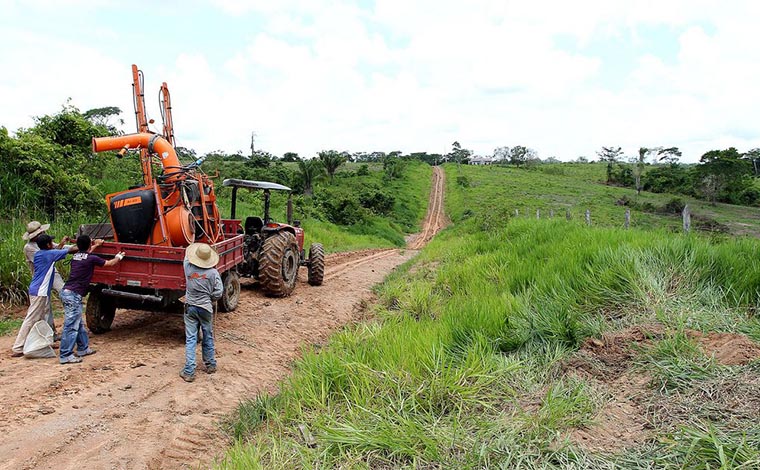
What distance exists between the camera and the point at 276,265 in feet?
31.2

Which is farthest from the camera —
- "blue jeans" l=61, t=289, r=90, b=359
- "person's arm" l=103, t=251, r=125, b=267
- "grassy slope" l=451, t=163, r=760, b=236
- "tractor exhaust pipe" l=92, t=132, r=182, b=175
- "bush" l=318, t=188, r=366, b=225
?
"grassy slope" l=451, t=163, r=760, b=236

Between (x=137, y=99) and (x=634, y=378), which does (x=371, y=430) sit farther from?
(x=137, y=99)

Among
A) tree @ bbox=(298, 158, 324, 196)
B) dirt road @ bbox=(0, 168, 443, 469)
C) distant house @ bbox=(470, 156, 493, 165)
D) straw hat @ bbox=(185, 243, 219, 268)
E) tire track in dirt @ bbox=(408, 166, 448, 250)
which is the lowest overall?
tire track in dirt @ bbox=(408, 166, 448, 250)

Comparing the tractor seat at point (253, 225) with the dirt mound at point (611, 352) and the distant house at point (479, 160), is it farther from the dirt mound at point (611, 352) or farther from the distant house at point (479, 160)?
the distant house at point (479, 160)

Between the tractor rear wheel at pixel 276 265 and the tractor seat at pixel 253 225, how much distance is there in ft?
2.71

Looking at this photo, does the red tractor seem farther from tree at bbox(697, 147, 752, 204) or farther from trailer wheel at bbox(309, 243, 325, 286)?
tree at bbox(697, 147, 752, 204)

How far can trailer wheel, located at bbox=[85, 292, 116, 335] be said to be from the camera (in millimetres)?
6574

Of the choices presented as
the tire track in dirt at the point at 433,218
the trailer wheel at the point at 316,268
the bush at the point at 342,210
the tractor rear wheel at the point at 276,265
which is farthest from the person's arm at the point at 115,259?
the bush at the point at 342,210

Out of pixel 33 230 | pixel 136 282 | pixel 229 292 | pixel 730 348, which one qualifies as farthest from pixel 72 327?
pixel 730 348

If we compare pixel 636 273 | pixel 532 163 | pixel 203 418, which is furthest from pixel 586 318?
pixel 532 163

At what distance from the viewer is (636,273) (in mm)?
5277

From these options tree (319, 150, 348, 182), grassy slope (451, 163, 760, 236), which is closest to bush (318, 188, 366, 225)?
grassy slope (451, 163, 760, 236)

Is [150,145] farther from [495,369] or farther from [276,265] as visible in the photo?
[495,369]

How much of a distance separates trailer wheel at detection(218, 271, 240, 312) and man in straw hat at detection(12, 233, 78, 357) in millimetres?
2467
